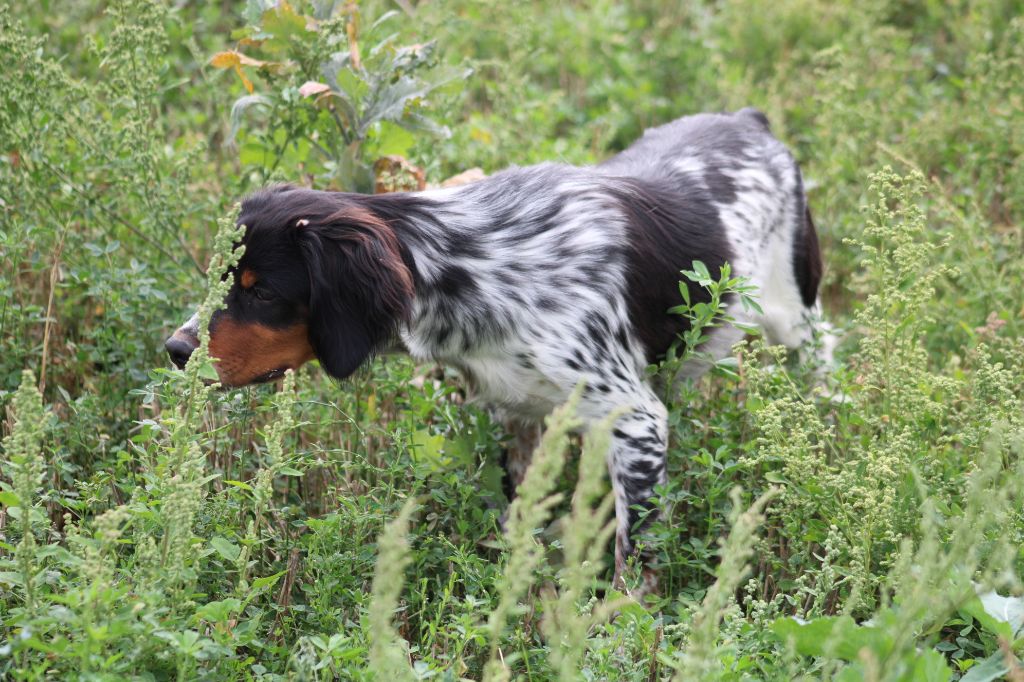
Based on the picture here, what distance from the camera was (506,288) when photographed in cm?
369

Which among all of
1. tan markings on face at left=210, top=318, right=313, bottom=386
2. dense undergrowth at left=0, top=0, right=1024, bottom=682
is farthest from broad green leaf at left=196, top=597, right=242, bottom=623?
tan markings on face at left=210, top=318, right=313, bottom=386

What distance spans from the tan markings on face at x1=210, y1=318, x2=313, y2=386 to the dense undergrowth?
0.20m

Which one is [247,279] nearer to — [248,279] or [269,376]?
[248,279]

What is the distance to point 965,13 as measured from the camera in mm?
7906

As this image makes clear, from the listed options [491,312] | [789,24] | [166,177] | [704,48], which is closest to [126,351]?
[166,177]

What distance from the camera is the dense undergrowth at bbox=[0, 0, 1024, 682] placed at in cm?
252

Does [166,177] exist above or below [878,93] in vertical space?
above

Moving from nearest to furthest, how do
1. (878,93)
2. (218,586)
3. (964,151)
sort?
(218,586), (964,151), (878,93)

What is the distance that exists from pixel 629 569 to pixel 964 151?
378 centimetres

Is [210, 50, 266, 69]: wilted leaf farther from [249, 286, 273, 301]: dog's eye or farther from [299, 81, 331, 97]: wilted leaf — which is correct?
[249, 286, 273, 301]: dog's eye

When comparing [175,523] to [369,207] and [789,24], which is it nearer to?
[369,207]

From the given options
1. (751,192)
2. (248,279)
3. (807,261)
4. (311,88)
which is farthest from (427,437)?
(807,261)

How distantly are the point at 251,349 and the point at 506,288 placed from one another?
0.82m

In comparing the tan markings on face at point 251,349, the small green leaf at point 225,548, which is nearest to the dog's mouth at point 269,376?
the tan markings on face at point 251,349
